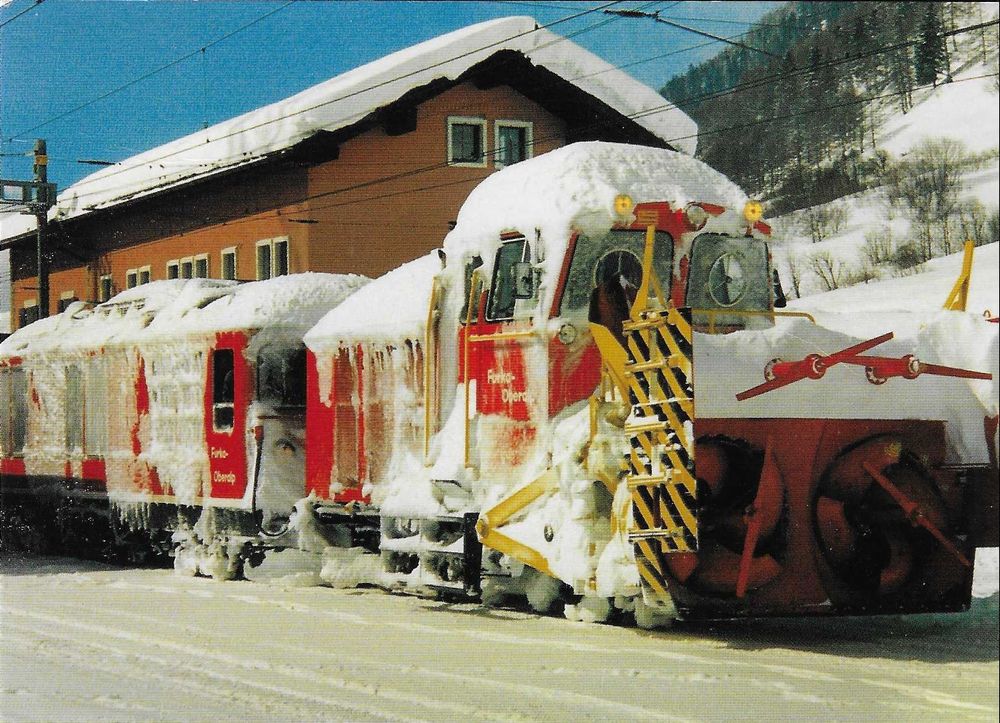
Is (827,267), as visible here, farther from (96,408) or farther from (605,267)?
(96,408)

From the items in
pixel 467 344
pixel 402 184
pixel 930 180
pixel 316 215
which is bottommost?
pixel 467 344

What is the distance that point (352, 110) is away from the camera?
1520cm

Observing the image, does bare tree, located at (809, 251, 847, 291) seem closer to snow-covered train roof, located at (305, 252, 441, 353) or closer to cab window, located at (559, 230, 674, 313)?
cab window, located at (559, 230, 674, 313)

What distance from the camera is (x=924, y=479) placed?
921 cm

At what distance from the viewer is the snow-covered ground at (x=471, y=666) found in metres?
7.38

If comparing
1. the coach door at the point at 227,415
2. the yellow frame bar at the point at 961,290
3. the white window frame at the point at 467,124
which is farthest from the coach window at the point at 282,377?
the yellow frame bar at the point at 961,290

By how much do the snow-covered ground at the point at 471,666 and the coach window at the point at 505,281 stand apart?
2.37 m

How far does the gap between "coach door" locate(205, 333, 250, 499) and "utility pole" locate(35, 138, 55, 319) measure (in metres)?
1.92

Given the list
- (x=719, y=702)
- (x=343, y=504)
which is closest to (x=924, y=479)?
(x=719, y=702)

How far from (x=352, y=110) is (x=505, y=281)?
484cm

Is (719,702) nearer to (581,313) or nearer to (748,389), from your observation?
(748,389)

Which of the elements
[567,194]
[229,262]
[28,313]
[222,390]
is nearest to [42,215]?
[222,390]

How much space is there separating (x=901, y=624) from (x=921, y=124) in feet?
14.5

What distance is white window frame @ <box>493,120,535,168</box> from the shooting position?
14.2 m
